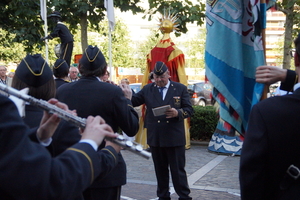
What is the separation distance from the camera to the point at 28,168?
4.82ft

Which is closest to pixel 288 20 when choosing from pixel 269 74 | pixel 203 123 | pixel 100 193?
pixel 203 123

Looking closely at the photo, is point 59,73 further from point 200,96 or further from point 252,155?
point 200,96

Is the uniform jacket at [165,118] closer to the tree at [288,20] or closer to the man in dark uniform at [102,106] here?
the man in dark uniform at [102,106]

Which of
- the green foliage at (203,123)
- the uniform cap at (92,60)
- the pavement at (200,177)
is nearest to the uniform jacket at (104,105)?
the uniform cap at (92,60)

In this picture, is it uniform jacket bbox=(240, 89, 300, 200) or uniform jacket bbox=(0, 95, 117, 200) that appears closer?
uniform jacket bbox=(0, 95, 117, 200)

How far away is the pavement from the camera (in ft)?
21.0

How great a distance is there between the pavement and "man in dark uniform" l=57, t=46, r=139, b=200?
8.38ft

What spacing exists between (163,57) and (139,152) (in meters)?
8.50

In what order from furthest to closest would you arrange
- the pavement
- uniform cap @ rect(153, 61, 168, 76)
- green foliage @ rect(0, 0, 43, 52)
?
green foliage @ rect(0, 0, 43, 52), the pavement, uniform cap @ rect(153, 61, 168, 76)

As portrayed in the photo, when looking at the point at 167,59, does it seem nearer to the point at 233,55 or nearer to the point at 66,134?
the point at 233,55

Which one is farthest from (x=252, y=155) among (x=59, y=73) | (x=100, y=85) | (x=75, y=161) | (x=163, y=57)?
(x=163, y=57)

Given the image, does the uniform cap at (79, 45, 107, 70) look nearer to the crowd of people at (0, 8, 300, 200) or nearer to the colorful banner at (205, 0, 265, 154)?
the crowd of people at (0, 8, 300, 200)

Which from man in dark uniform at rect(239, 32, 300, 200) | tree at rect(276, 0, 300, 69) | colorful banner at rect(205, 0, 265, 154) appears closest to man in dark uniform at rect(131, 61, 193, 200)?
colorful banner at rect(205, 0, 265, 154)

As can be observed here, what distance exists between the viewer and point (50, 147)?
7.47 ft
